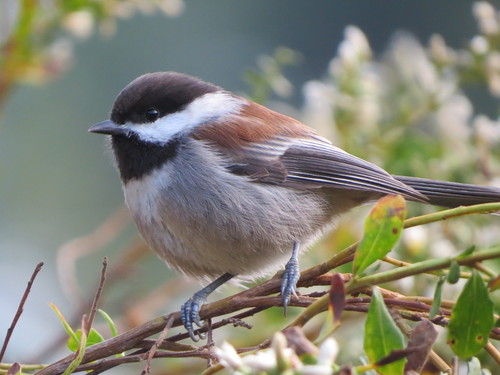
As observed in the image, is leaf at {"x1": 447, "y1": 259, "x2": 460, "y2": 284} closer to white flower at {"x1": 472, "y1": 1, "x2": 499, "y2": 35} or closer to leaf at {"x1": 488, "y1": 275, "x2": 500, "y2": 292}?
leaf at {"x1": 488, "y1": 275, "x2": 500, "y2": 292}

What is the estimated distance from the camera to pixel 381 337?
111cm

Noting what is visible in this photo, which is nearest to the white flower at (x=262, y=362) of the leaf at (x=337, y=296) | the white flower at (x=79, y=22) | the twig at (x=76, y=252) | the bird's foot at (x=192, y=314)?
Result: the leaf at (x=337, y=296)

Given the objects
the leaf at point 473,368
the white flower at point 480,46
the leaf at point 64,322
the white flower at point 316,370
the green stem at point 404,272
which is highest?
the white flower at point 480,46

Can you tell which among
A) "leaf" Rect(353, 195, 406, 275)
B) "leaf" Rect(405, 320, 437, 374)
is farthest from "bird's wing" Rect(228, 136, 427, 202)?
"leaf" Rect(405, 320, 437, 374)

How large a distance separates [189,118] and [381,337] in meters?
1.65

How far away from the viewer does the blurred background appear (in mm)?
2777

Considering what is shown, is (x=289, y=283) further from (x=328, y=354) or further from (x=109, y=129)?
(x=109, y=129)

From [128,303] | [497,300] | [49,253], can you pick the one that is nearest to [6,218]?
[49,253]

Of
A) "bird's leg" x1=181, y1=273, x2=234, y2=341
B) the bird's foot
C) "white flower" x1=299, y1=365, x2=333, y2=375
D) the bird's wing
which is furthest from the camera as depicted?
the bird's wing

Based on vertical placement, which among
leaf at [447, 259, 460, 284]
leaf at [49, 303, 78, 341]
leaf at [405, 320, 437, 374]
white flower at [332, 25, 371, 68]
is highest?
white flower at [332, 25, 371, 68]

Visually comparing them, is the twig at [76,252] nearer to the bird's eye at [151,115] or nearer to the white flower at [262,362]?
the bird's eye at [151,115]

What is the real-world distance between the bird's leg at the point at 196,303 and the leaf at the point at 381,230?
0.63 m

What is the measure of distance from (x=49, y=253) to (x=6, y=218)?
0.55 meters

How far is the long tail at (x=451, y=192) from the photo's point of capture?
7.40 feet
